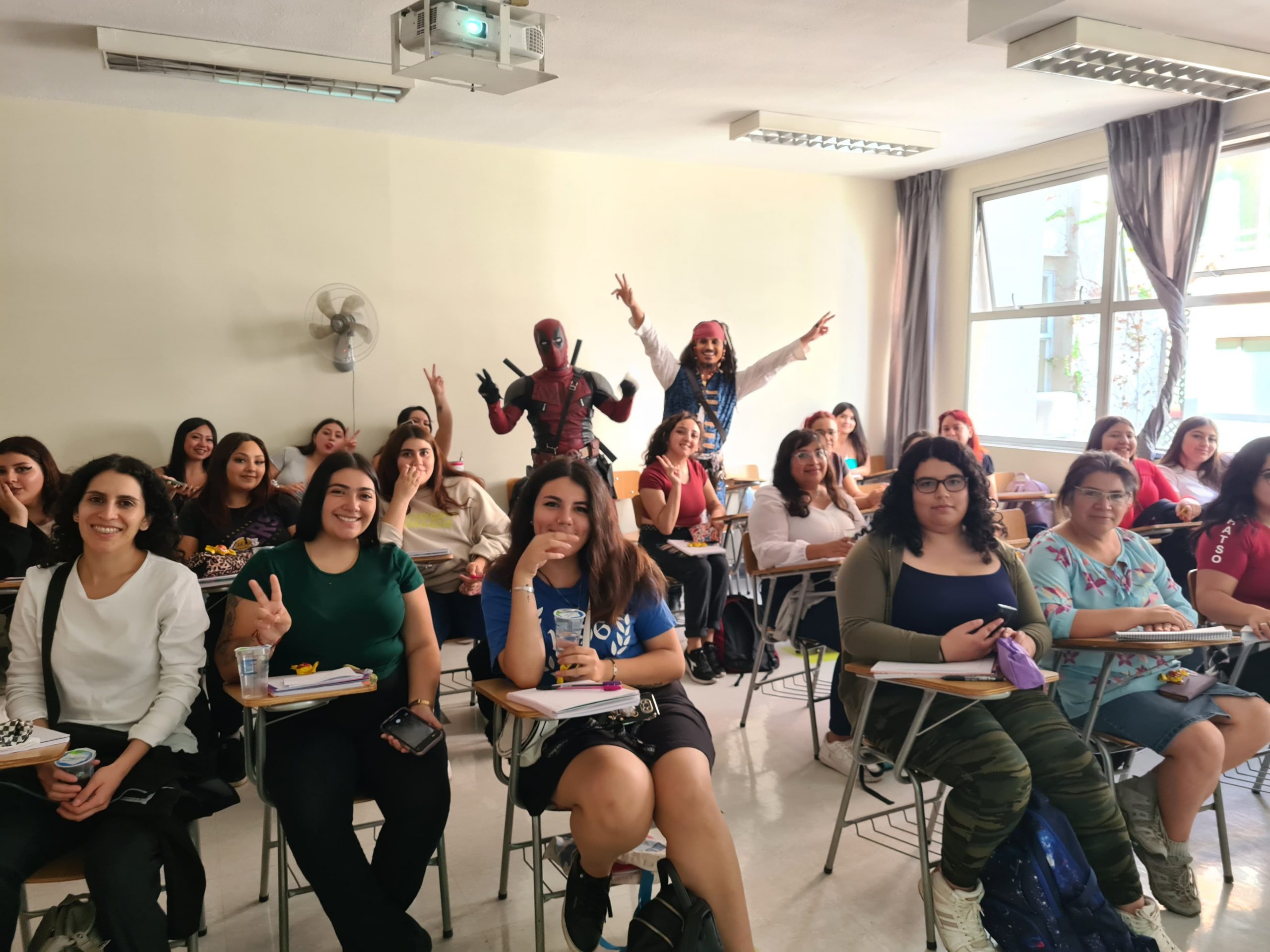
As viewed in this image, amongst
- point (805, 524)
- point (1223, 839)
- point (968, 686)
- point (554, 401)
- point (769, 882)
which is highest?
point (554, 401)

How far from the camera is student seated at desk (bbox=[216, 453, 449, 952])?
2002 mm

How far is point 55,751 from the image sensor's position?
175 centimetres

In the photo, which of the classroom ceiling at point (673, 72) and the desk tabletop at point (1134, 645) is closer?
the desk tabletop at point (1134, 645)

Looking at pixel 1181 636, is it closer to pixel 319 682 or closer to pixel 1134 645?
pixel 1134 645

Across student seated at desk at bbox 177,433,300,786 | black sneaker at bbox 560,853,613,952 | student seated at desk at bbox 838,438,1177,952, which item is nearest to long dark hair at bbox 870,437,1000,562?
student seated at desk at bbox 838,438,1177,952

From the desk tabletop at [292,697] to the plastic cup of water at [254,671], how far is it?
0.07ft

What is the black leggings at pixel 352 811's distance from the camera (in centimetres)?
198

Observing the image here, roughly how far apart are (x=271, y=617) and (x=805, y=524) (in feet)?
7.32

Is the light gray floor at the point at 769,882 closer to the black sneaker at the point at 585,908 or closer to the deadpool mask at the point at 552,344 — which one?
the black sneaker at the point at 585,908

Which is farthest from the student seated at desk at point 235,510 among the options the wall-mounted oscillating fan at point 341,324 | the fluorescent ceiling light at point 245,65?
the wall-mounted oscillating fan at point 341,324

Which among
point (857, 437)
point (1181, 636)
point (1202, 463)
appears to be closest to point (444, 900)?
point (1181, 636)

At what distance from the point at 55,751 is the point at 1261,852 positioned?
10.1 feet

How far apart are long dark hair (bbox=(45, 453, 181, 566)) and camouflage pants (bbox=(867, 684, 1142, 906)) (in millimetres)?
1883

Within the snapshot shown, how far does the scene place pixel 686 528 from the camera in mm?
4676
